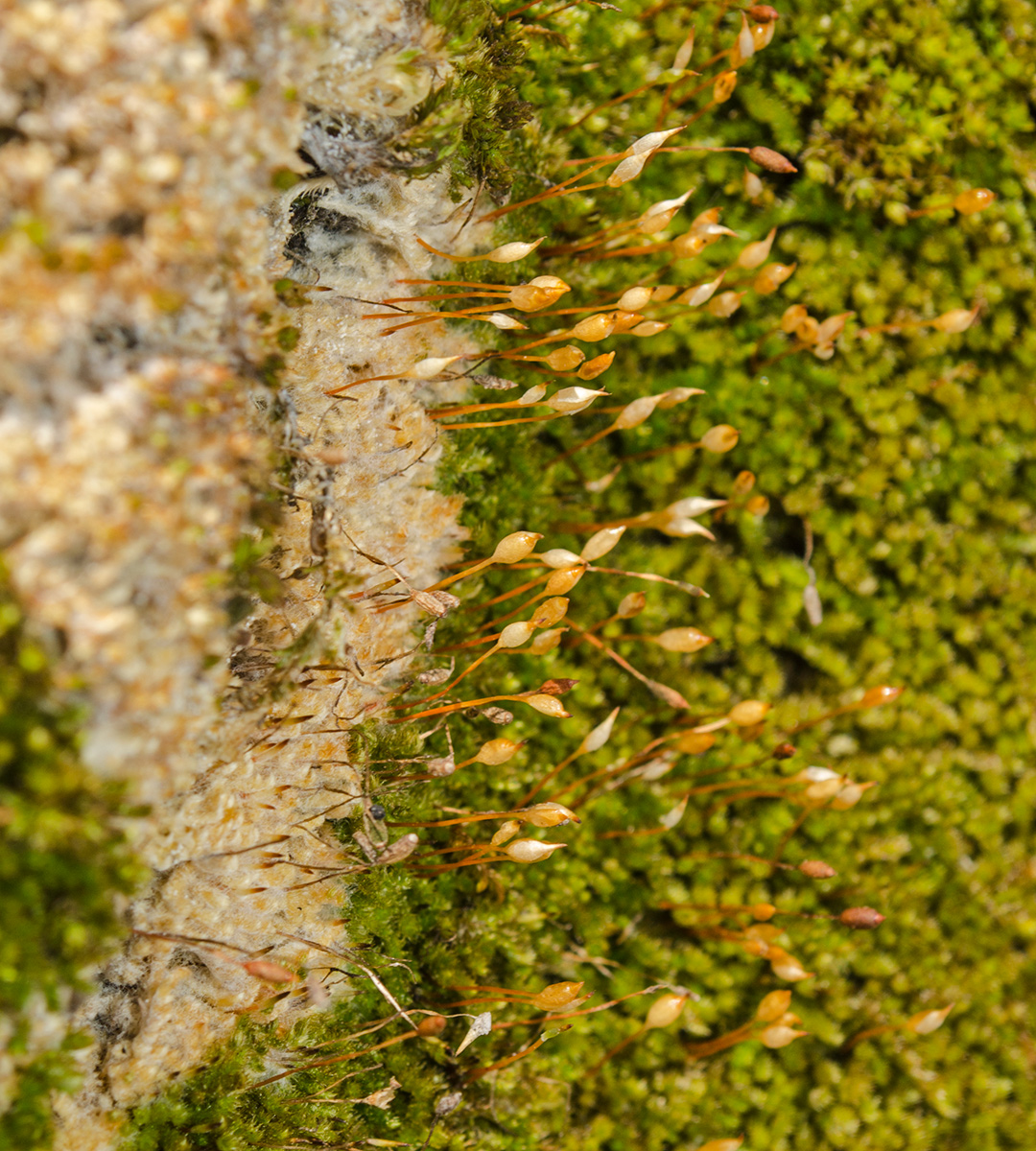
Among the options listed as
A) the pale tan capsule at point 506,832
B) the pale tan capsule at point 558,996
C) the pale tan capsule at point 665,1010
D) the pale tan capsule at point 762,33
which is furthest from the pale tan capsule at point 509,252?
the pale tan capsule at point 665,1010

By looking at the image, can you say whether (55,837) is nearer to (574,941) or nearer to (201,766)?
(201,766)

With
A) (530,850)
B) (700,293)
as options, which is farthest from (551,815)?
(700,293)

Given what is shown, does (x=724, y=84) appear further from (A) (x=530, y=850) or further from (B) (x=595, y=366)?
(A) (x=530, y=850)

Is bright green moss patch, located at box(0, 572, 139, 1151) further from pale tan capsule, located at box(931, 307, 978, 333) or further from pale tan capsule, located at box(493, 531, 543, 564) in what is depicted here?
pale tan capsule, located at box(931, 307, 978, 333)

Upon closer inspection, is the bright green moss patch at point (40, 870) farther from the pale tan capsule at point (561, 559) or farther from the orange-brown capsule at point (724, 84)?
the orange-brown capsule at point (724, 84)

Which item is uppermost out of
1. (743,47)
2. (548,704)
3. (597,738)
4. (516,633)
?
(743,47)
